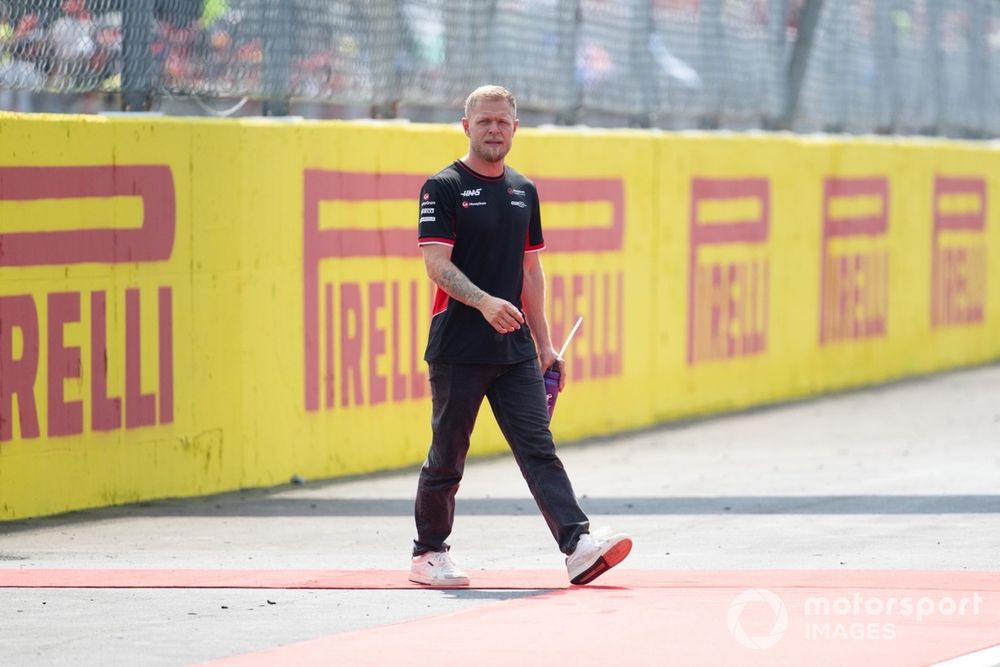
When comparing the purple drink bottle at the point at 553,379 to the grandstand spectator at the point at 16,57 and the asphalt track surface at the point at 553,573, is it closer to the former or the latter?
the asphalt track surface at the point at 553,573

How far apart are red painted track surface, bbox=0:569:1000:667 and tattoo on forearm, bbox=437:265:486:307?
1151 millimetres

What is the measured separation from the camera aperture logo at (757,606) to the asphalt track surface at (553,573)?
16 mm

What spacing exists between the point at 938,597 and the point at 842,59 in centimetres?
1222

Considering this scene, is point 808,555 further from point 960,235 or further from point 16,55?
point 960,235

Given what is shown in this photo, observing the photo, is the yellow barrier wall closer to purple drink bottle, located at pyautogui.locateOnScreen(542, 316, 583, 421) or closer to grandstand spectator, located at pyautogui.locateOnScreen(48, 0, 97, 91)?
grandstand spectator, located at pyautogui.locateOnScreen(48, 0, 97, 91)

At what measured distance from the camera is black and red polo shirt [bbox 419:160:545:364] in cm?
832

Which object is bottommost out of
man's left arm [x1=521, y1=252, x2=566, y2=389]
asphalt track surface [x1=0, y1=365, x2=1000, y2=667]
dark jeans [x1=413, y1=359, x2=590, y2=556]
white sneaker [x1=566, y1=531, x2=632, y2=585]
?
asphalt track surface [x1=0, y1=365, x2=1000, y2=667]

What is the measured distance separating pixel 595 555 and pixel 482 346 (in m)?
Result: 0.93

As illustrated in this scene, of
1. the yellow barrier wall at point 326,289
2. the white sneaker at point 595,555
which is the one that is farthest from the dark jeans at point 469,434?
the yellow barrier wall at point 326,289

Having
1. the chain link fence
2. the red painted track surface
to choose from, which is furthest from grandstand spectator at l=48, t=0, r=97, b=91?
the red painted track surface

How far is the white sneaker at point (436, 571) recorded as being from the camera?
8.38 meters

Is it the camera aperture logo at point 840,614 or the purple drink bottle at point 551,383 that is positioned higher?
the purple drink bottle at point 551,383

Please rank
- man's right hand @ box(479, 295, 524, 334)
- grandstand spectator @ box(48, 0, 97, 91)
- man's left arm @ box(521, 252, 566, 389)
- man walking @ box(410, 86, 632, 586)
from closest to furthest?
man's right hand @ box(479, 295, 524, 334) → man walking @ box(410, 86, 632, 586) → man's left arm @ box(521, 252, 566, 389) → grandstand spectator @ box(48, 0, 97, 91)

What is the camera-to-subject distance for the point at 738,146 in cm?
1678
